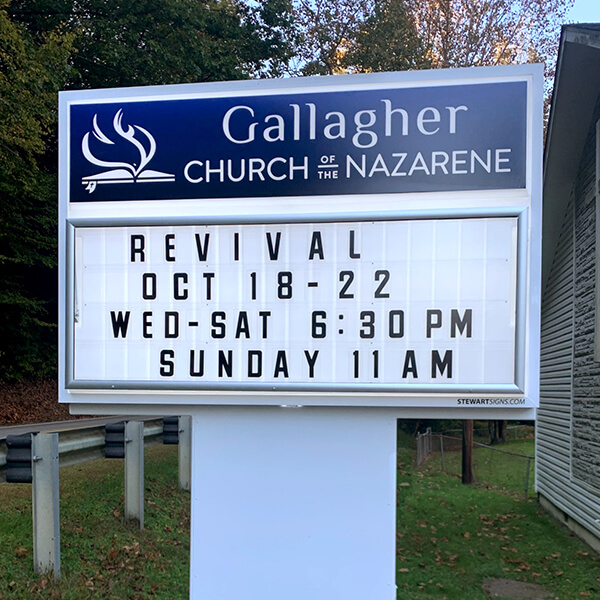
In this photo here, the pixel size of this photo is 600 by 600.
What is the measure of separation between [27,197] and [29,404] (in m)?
6.15

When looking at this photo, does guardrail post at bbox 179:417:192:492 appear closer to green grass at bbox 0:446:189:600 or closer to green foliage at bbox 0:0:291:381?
green grass at bbox 0:446:189:600

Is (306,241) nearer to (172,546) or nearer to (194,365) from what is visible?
(194,365)

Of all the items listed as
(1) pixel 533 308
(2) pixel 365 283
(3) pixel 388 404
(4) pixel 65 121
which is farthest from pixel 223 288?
(1) pixel 533 308

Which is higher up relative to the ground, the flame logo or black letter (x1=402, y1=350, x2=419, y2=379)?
the flame logo

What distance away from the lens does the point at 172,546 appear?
6.55 m

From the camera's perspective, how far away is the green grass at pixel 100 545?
5.11 m

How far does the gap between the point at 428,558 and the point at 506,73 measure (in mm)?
7086

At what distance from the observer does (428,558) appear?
8.75 m

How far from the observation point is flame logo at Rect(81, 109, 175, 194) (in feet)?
13.3

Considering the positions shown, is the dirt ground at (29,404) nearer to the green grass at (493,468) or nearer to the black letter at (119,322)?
the green grass at (493,468)

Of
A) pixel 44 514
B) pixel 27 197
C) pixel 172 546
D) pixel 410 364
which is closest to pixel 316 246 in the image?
pixel 410 364

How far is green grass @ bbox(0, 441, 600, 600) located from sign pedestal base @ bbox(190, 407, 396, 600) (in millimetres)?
1831

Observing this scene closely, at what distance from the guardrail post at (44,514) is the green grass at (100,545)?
12 cm

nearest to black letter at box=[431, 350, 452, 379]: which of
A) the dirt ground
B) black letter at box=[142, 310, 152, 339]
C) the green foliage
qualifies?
black letter at box=[142, 310, 152, 339]
